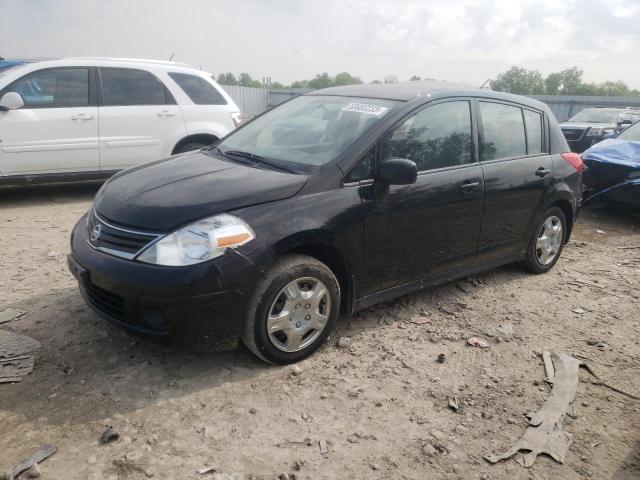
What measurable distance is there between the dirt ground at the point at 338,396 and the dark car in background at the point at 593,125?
1034cm

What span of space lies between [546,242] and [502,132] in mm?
1310

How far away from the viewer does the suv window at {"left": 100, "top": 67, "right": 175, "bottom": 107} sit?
7.16 metres

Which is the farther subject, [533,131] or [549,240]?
[549,240]

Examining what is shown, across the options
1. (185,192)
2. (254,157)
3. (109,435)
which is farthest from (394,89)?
(109,435)

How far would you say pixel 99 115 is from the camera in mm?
7059

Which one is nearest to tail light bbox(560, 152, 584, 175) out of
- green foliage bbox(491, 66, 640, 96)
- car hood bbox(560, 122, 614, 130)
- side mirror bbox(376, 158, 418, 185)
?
side mirror bbox(376, 158, 418, 185)

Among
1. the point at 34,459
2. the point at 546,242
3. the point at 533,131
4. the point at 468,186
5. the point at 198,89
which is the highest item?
the point at 198,89

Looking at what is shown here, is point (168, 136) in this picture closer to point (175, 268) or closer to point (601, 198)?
point (175, 268)

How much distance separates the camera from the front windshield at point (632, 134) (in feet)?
26.7

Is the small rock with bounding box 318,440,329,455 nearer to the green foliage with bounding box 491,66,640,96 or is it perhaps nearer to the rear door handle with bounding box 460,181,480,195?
the rear door handle with bounding box 460,181,480,195

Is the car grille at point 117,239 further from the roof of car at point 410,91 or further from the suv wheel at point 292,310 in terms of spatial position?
the roof of car at point 410,91

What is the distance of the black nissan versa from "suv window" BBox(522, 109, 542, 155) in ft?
0.06

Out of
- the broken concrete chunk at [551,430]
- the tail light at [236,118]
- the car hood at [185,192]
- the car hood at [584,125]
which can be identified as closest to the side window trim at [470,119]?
the car hood at [185,192]

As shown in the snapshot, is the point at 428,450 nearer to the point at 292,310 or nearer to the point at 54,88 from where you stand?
the point at 292,310
